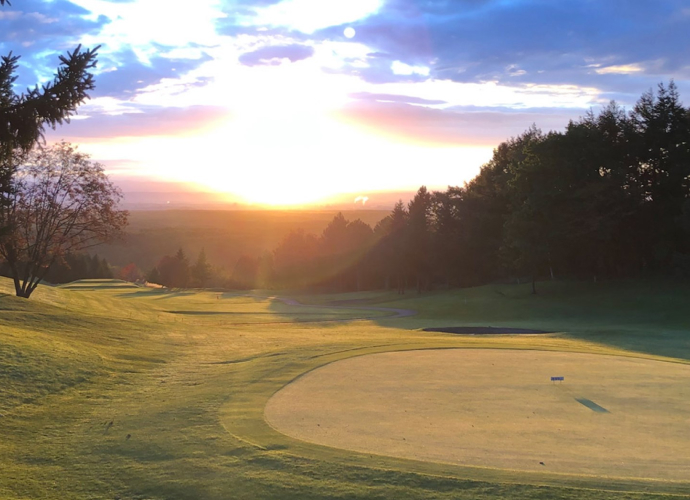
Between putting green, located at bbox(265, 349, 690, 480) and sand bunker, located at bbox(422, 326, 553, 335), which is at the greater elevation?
putting green, located at bbox(265, 349, 690, 480)

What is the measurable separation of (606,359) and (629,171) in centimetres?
3461

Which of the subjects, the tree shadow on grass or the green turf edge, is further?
the tree shadow on grass

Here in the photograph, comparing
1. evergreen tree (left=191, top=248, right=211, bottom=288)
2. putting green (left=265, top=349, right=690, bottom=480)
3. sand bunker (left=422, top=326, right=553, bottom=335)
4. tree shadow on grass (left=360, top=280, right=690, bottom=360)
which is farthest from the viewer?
evergreen tree (left=191, top=248, right=211, bottom=288)

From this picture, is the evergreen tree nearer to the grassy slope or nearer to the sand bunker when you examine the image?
the sand bunker

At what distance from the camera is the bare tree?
28328mm

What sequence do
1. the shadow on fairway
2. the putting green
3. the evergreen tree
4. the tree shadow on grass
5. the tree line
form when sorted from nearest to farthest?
1. the putting green
2. the tree shadow on grass
3. the shadow on fairway
4. the tree line
5. the evergreen tree

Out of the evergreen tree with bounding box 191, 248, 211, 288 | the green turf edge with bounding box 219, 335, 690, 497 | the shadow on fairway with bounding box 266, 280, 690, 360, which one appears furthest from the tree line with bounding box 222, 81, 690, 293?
the evergreen tree with bounding box 191, 248, 211, 288

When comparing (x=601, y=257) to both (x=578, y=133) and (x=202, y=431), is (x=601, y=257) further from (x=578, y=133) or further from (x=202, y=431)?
(x=202, y=431)

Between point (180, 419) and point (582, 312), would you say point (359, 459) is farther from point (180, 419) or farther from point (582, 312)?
point (582, 312)

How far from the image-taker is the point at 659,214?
4572cm

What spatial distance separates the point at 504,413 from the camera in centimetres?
1056

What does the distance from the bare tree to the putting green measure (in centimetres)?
2004

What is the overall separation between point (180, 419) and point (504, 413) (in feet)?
19.9

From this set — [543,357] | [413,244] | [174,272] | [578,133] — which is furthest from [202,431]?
[174,272]
